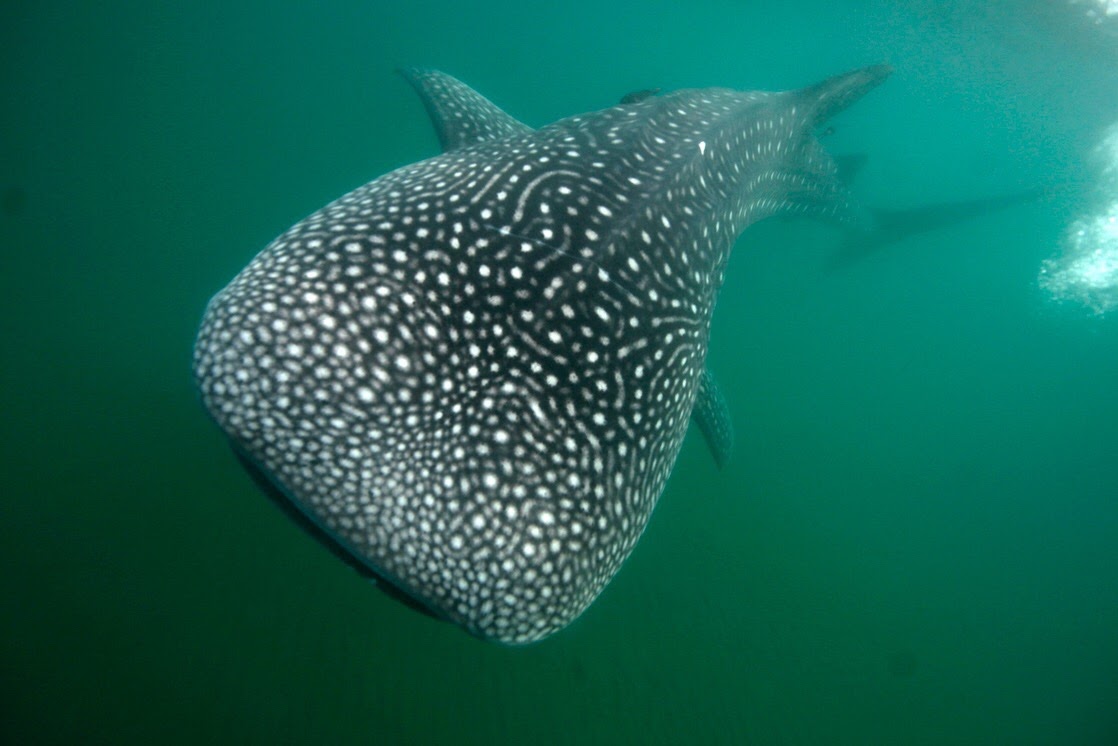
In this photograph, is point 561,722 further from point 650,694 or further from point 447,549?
point 447,549

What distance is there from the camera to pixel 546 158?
11.6 feet

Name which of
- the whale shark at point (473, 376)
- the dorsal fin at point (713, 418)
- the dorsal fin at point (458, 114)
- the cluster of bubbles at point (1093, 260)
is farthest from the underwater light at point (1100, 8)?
the whale shark at point (473, 376)

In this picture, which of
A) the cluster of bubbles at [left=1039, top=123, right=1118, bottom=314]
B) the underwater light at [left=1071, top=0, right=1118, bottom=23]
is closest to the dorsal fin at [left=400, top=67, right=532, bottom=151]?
the underwater light at [left=1071, top=0, right=1118, bottom=23]

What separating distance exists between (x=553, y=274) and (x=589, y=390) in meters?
0.64

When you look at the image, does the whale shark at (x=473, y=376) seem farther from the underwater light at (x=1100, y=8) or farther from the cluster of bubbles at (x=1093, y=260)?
the cluster of bubbles at (x=1093, y=260)

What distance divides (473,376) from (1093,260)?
3293 cm

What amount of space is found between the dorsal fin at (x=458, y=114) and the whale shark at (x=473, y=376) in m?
3.07

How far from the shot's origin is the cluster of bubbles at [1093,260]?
23.0 m

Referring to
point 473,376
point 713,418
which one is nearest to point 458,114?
point 713,418

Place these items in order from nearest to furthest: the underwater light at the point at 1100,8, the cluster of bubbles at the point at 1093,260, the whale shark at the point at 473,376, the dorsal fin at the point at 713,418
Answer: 1. the whale shark at the point at 473,376
2. the dorsal fin at the point at 713,418
3. the underwater light at the point at 1100,8
4. the cluster of bubbles at the point at 1093,260

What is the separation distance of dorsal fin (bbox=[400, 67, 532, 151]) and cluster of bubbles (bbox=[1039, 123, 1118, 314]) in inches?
1009

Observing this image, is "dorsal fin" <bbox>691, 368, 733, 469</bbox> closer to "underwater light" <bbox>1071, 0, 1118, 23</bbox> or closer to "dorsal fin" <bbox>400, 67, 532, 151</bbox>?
"dorsal fin" <bbox>400, 67, 532, 151</bbox>

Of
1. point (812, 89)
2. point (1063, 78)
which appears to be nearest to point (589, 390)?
point (812, 89)

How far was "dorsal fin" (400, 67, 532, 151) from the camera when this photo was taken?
640 cm
